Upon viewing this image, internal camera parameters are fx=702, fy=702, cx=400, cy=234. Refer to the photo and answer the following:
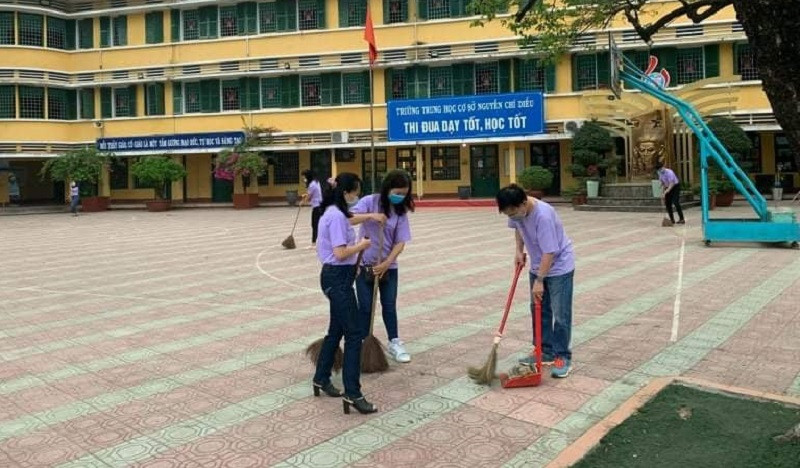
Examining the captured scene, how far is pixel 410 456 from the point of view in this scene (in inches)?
159

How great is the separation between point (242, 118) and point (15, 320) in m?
25.4

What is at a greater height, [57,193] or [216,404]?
[57,193]

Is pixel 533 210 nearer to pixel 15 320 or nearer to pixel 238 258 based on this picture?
pixel 15 320

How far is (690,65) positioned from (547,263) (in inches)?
993

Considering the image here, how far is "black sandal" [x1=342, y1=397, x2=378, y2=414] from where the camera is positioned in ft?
15.5

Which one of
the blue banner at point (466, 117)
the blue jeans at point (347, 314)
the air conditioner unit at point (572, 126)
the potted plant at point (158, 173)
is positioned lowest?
the blue jeans at point (347, 314)

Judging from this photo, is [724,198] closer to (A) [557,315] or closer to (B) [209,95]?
(A) [557,315]

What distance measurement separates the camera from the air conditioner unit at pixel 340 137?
3077cm

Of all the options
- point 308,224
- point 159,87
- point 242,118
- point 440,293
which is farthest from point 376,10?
point 440,293

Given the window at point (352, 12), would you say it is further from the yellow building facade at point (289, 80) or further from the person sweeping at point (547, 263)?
the person sweeping at point (547, 263)

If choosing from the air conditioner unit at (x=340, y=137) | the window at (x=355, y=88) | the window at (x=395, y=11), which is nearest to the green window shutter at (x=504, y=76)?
the window at (x=395, y=11)

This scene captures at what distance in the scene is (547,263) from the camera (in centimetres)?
513

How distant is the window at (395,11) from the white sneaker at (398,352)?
26601mm

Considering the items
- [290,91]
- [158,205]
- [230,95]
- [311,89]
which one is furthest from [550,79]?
[158,205]
